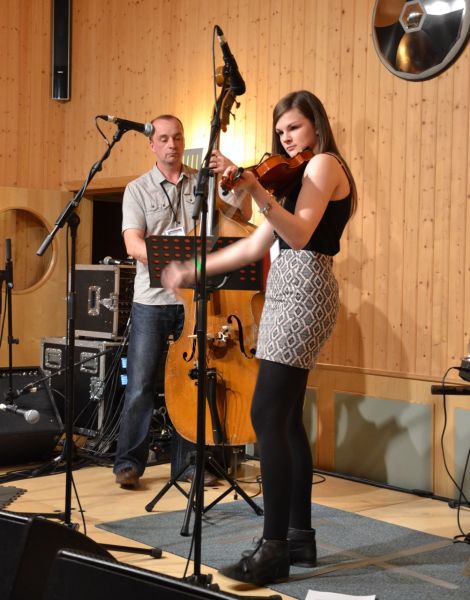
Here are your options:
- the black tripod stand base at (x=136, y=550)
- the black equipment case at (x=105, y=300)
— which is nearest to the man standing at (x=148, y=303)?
the black equipment case at (x=105, y=300)

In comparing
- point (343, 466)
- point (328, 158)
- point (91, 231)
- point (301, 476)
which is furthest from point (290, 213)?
point (91, 231)

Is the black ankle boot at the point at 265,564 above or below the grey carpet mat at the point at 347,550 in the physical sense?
above

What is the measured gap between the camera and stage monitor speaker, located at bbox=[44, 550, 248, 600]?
1.34m

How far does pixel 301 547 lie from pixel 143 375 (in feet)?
5.58

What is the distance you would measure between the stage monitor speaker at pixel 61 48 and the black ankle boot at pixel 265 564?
513cm

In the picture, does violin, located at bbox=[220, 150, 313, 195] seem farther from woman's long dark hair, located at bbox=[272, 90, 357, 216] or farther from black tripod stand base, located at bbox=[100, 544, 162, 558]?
black tripod stand base, located at bbox=[100, 544, 162, 558]

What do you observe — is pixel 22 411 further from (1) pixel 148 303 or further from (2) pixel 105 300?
(2) pixel 105 300

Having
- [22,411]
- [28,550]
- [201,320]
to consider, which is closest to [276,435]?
[201,320]

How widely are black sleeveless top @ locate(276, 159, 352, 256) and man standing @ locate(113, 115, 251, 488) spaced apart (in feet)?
5.58

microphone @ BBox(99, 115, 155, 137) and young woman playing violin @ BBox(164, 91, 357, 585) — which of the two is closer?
young woman playing violin @ BBox(164, 91, 357, 585)

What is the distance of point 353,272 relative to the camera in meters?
5.02

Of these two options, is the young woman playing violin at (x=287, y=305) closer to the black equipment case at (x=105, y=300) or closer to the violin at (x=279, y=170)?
the violin at (x=279, y=170)

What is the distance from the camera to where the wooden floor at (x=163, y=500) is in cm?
394

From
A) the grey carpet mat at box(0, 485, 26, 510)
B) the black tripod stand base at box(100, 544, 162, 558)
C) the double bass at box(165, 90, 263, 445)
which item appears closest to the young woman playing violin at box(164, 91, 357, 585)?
the black tripod stand base at box(100, 544, 162, 558)
